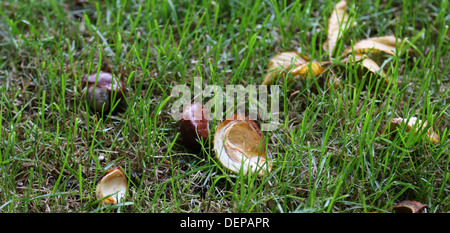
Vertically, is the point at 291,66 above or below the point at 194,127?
above

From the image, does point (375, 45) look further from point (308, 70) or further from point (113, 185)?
point (113, 185)

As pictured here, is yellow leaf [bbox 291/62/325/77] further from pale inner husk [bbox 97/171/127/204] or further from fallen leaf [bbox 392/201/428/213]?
pale inner husk [bbox 97/171/127/204]

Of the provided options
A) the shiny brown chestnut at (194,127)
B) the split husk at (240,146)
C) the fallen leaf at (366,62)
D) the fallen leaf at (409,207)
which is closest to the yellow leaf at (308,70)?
the fallen leaf at (366,62)

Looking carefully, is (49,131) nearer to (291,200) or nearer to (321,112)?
(291,200)

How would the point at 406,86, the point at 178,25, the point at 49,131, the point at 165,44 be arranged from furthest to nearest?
the point at 178,25, the point at 165,44, the point at 406,86, the point at 49,131

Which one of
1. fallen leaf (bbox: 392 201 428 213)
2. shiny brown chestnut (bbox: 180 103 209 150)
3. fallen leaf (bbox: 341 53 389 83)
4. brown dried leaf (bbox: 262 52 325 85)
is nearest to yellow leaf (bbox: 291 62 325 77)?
brown dried leaf (bbox: 262 52 325 85)

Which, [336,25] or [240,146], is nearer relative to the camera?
[240,146]

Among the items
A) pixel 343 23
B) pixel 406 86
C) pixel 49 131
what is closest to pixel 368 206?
pixel 406 86

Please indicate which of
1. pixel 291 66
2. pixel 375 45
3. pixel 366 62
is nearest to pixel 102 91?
pixel 291 66
